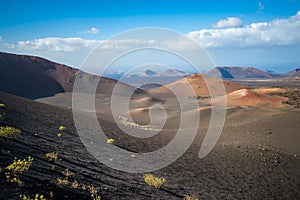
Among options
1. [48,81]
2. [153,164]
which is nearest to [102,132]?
[153,164]

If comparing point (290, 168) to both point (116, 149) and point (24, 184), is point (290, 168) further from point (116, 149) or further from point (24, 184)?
point (24, 184)

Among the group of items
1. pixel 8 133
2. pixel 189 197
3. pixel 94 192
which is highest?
pixel 8 133

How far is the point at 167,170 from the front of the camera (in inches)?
467

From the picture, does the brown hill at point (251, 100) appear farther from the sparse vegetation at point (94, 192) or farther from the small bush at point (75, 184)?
the small bush at point (75, 184)

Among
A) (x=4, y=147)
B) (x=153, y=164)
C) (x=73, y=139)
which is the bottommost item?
(x=153, y=164)

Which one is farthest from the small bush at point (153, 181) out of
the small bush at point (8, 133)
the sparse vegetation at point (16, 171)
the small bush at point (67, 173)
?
the small bush at point (8, 133)

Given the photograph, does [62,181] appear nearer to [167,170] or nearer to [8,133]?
[8,133]

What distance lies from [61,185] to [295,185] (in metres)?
10.1

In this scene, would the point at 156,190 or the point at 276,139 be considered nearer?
the point at 156,190

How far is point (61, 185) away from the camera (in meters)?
7.29

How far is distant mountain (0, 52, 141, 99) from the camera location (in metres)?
59.0

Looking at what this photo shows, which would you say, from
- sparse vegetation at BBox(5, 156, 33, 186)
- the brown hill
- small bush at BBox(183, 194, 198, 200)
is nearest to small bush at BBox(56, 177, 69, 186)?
sparse vegetation at BBox(5, 156, 33, 186)

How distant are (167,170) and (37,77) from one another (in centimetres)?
6349

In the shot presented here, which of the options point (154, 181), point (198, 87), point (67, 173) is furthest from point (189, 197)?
point (198, 87)
